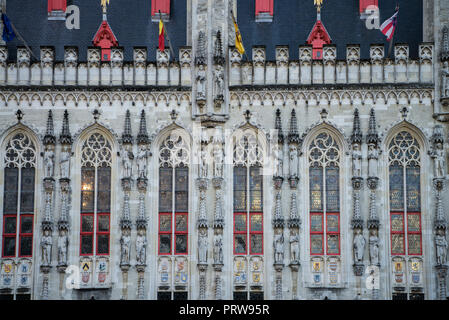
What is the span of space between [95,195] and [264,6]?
37.0 feet

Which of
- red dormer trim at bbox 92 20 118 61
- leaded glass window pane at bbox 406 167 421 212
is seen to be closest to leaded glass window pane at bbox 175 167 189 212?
red dormer trim at bbox 92 20 118 61

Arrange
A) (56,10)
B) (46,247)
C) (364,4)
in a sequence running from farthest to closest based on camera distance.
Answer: (56,10) < (364,4) < (46,247)

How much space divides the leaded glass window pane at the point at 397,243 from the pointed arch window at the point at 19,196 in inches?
561

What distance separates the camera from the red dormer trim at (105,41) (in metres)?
38.8

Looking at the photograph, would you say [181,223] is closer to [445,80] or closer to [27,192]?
[27,192]

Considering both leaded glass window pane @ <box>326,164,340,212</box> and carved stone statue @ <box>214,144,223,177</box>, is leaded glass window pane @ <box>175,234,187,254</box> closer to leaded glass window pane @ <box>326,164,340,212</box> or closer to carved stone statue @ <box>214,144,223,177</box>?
carved stone statue @ <box>214,144,223,177</box>

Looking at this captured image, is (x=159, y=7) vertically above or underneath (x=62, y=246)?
above

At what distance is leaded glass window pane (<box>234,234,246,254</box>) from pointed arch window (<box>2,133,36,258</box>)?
26.5ft

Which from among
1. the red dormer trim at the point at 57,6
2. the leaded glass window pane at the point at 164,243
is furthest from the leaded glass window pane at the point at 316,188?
the red dormer trim at the point at 57,6

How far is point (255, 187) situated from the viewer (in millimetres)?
36656

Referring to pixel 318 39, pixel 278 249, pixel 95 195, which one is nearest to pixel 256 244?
pixel 278 249

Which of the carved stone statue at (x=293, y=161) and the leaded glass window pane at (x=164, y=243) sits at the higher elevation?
the carved stone statue at (x=293, y=161)

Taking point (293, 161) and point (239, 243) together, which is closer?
point (239, 243)

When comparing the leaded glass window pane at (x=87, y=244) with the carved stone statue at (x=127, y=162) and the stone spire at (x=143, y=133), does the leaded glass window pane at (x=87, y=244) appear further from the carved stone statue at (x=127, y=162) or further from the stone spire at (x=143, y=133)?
the stone spire at (x=143, y=133)
